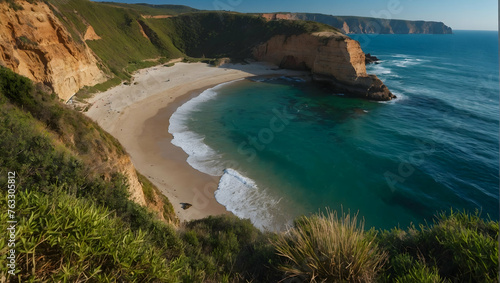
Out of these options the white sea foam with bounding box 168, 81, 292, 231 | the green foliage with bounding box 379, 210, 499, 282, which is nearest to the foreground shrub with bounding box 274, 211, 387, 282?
the green foliage with bounding box 379, 210, 499, 282

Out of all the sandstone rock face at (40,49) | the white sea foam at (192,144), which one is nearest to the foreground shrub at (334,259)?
the white sea foam at (192,144)

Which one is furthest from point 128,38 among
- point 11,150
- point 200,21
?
point 11,150

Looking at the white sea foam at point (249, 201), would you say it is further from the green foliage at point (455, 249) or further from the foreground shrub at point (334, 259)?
the foreground shrub at point (334, 259)

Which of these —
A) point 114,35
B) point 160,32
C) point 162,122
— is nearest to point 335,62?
point 162,122

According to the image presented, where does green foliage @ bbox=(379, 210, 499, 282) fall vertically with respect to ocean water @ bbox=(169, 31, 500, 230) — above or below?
above

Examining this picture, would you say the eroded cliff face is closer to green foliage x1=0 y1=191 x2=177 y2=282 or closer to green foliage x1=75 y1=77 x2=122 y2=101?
green foliage x1=75 y1=77 x2=122 y2=101

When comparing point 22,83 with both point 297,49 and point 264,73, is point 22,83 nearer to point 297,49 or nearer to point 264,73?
point 264,73
